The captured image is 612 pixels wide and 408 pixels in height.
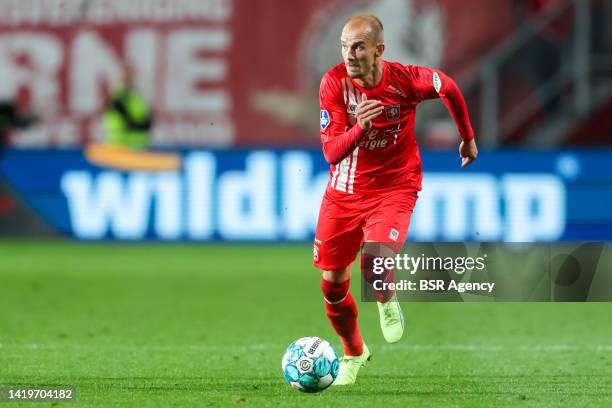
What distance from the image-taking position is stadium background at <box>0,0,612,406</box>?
7.61 meters

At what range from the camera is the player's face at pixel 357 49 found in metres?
6.23

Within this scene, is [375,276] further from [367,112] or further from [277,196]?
[277,196]

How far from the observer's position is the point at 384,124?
6598 millimetres

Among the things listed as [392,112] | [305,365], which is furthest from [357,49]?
[305,365]

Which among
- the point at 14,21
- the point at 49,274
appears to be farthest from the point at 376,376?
the point at 14,21

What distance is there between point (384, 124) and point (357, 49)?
0.51 metres

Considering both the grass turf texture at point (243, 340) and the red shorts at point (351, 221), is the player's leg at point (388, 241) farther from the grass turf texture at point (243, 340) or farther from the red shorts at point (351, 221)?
the grass turf texture at point (243, 340)

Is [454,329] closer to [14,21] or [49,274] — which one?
[49,274]

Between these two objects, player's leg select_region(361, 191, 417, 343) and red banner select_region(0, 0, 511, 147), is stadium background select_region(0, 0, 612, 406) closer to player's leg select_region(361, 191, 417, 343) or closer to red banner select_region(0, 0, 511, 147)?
red banner select_region(0, 0, 511, 147)

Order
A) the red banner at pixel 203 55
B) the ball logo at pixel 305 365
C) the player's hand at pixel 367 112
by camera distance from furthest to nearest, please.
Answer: the red banner at pixel 203 55 < the ball logo at pixel 305 365 < the player's hand at pixel 367 112

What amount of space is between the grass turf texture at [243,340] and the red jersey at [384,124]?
107 cm

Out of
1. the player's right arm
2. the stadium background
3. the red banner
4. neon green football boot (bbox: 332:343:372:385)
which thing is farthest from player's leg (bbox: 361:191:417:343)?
the red banner

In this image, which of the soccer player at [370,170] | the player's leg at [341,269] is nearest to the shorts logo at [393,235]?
the soccer player at [370,170]

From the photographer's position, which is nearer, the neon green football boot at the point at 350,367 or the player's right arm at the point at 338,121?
the player's right arm at the point at 338,121
